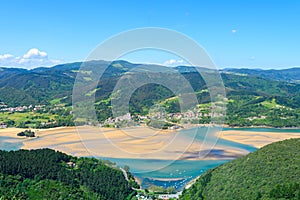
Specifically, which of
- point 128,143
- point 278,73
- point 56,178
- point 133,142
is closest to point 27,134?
point 56,178

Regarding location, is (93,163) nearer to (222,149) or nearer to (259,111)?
(222,149)

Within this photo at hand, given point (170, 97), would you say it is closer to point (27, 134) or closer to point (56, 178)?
point (27, 134)

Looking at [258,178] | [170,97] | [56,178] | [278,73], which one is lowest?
[56,178]

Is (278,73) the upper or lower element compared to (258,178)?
upper

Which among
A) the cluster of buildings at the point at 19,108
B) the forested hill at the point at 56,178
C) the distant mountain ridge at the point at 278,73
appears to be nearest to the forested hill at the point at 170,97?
the cluster of buildings at the point at 19,108

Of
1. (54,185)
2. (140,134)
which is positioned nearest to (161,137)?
(140,134)

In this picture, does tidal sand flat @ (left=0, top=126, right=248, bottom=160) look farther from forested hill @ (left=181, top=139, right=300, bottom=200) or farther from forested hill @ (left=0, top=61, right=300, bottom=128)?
forested hill @ (left=0, top=61, right=300, bottom=128)
